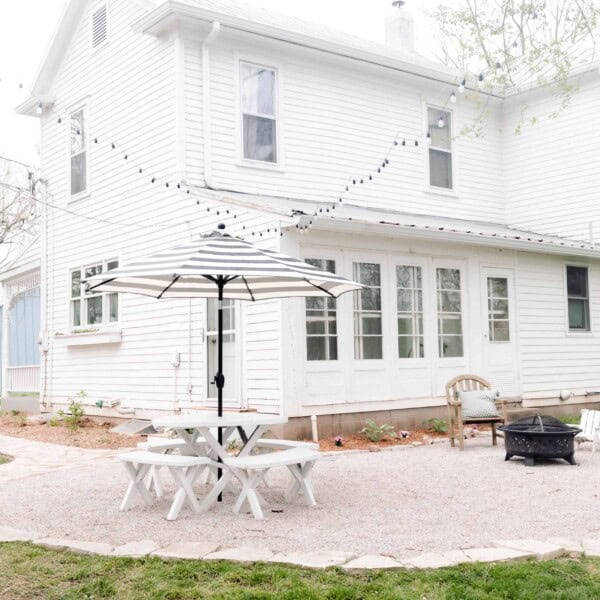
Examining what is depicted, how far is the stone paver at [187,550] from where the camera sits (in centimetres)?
437

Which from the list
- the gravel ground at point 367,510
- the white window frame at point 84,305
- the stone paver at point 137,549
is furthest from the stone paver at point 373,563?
the white window frame at point 84,305

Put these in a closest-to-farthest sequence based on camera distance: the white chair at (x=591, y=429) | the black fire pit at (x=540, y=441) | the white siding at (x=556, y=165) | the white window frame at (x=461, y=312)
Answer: the black fire pit at (x=540, y=441) < the white chair at (x=591, y=429) < the white window frame at (x=461, y=312) < the white siding at (x=556, y=165)

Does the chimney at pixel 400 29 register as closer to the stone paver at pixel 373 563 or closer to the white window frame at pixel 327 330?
the white window frame at pixel 327 330

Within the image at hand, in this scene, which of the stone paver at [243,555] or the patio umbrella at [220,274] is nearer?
the stone paver at [243,555]

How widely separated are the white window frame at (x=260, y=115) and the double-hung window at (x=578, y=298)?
17.7ft

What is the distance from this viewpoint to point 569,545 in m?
4.52

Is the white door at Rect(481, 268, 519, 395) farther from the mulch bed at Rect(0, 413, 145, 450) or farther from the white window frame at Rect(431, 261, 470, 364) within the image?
the mulch bed at Rect(0, 413, 145, 450)

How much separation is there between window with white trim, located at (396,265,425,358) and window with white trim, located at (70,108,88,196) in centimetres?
603

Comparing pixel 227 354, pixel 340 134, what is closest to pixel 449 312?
pixel 227 354

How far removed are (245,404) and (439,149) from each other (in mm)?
6713

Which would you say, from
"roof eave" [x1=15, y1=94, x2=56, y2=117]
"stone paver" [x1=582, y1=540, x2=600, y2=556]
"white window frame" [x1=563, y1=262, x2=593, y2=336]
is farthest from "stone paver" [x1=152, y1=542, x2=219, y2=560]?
"roof eave" [x1=15, y1=94, x2=56, y2=117]

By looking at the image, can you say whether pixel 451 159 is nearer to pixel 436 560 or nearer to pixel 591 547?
pixel 591 547

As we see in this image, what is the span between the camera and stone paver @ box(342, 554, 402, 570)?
13.5 feet

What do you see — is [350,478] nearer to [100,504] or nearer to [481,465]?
[481,465]
